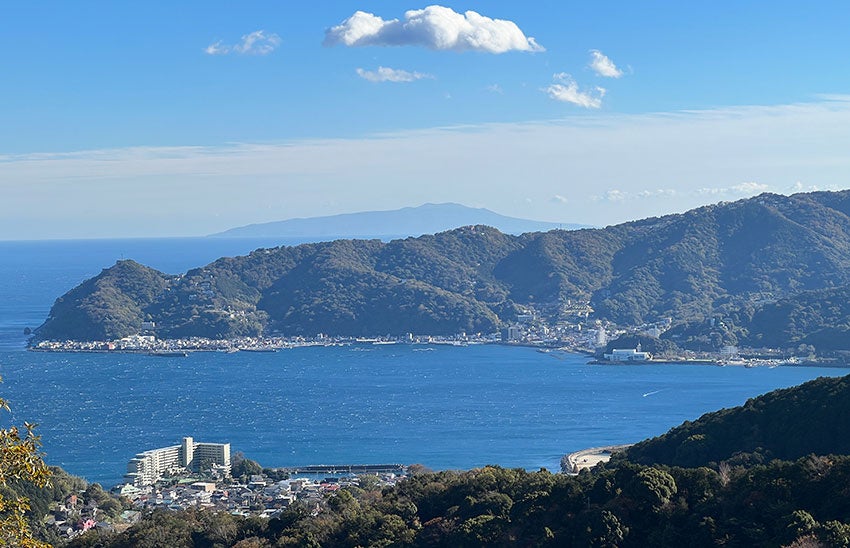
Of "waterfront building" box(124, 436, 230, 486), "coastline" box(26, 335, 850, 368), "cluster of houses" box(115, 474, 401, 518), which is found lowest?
"cluster of houses" box(115, 474, 401, 518)

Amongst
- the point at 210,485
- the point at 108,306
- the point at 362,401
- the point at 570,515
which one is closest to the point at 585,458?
the point at 210,485

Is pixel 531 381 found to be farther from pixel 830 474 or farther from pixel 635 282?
pixel 830 474

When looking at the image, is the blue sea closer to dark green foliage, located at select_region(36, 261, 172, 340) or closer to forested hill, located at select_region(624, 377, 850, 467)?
dark green foliage, located at select_region(36, 261, 172, 340)

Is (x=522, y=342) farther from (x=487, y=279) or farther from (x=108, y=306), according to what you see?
(x=108, y=306)

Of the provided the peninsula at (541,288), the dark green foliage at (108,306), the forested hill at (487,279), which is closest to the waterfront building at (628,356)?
→ the peninsula at (541,288)

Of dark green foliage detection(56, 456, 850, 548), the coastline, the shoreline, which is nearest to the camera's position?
dark green foliage detection(56, 456, 850, 548)

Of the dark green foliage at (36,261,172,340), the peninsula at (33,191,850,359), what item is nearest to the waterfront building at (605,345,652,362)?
the peninsula at (33,191,850,359)

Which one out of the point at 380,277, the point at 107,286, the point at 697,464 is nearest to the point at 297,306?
the point at 380,277
